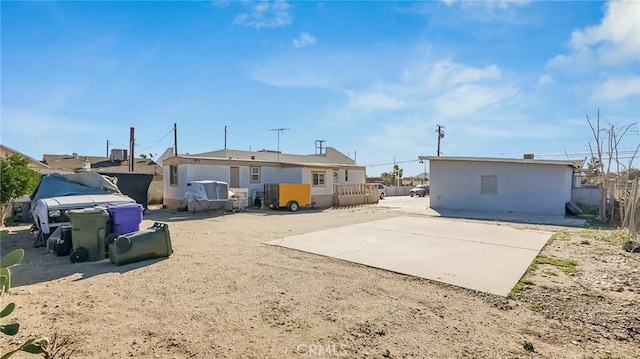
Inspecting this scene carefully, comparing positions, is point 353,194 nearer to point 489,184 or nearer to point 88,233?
point 489,184

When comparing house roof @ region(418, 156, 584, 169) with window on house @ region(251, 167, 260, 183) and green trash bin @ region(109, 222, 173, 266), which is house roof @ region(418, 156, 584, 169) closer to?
window on house @ region(251, 167, 260, 183)

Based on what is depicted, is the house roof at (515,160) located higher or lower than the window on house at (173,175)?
higher

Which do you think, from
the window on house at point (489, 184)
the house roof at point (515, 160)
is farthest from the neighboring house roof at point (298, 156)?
the window on house at point (489, 184)

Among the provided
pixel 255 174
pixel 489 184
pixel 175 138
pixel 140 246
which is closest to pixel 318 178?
pixel 255 174

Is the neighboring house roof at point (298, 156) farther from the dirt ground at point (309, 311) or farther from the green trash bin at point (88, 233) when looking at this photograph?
the dirt ground at point (309, 311)

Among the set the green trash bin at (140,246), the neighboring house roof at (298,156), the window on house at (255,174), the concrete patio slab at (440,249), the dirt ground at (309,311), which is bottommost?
the dirt ground at (309,311)

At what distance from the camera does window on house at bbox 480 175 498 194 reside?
54.7 ft

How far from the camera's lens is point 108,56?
7.67 m

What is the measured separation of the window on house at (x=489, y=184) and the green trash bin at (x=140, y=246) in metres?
15.3

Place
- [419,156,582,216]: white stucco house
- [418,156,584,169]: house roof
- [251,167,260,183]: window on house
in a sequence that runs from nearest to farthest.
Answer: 1. [418,156,584,169]: house roof
2. [419,156,582,216]: white stucco house
3. [251,167,260,183]: window on house

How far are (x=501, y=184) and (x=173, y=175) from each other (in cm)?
1673

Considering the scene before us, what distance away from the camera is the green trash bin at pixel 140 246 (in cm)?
580

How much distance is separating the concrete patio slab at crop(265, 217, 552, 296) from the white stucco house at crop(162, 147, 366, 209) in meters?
9.03

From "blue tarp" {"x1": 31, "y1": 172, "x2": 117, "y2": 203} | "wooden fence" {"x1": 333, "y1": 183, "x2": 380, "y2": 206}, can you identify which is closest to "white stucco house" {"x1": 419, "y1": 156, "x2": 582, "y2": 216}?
"wooden fence" {"x1": 333, "y1": 183, "x2": 380, "y2": 206}
